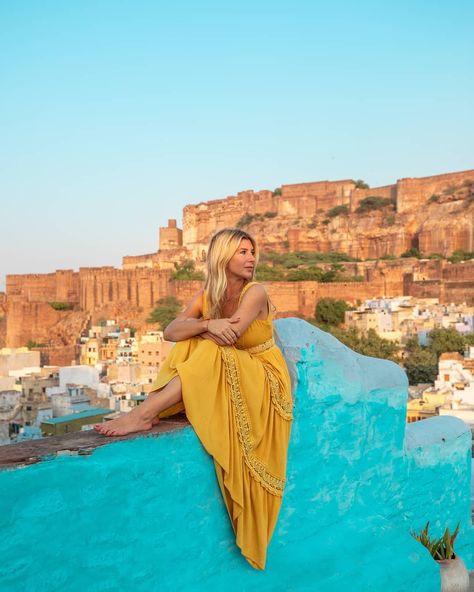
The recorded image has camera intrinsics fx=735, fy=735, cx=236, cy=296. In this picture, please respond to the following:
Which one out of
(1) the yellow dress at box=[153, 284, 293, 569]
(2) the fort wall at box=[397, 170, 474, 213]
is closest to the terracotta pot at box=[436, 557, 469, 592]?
(1) the yellow dress at box=[153, 284, 293, 569]

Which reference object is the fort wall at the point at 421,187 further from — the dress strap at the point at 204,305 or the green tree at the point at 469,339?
the dress strap at the point at 204,305

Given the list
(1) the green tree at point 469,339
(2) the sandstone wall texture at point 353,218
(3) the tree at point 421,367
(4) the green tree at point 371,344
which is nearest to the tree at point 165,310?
(2) the sandstone wall texture at point 353,218

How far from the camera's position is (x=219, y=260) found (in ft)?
6.59

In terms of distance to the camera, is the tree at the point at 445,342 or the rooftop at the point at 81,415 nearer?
the rooftop at the point at 81,415

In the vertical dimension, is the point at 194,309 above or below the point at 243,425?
above

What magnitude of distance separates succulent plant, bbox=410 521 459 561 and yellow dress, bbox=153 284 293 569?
2.08 feet

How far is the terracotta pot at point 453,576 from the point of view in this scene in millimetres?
2210

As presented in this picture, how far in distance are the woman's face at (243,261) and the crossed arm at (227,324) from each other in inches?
2.5

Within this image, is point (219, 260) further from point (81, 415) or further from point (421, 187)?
point (421, 187)

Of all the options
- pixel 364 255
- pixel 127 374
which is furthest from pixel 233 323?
pixel 364 255

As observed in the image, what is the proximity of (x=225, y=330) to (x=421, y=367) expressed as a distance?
16.8 metres

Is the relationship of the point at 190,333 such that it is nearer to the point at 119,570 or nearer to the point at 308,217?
the point at 119,570

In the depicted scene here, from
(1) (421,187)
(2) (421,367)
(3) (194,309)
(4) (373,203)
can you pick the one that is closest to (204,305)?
(3) (194,309)

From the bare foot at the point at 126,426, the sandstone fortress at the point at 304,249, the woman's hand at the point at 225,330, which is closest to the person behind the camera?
the bare foot at the point at 126,426
